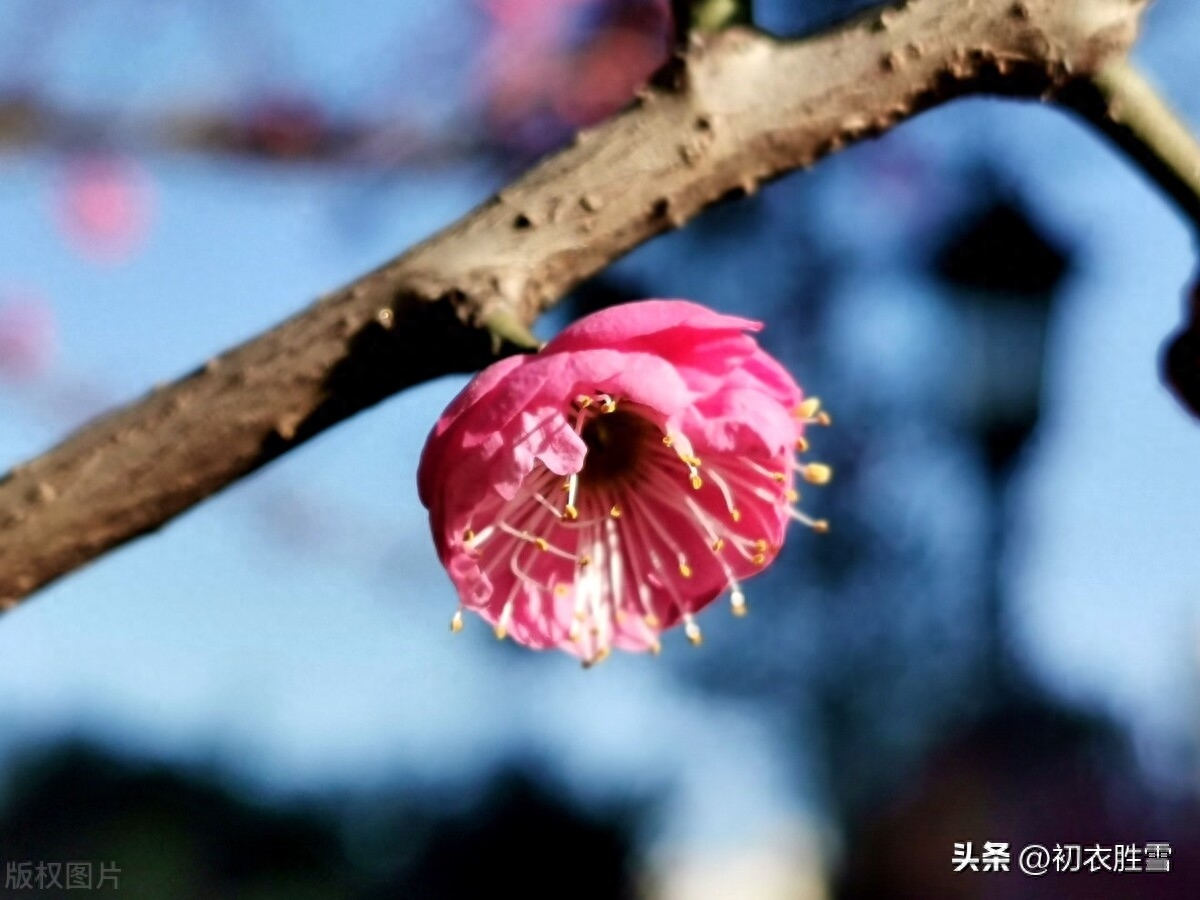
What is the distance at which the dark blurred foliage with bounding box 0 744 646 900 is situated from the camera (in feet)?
13.6

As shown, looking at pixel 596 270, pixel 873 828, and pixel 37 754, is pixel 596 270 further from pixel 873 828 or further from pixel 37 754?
pixel 37 754

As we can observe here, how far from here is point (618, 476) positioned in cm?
68

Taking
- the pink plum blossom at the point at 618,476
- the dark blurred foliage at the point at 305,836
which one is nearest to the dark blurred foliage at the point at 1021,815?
the dark blurred foliage at the point at 305,836

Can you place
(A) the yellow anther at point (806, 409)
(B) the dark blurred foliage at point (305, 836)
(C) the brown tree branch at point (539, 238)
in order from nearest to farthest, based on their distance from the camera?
(C) the brown tree branch at point (539, 238), (A) the yellow anther at point (806, 409), (B) the dark blurred foliage at point (305, 836)

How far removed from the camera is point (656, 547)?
2.22 feet

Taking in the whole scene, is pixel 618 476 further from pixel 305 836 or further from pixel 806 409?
pixel 305 836

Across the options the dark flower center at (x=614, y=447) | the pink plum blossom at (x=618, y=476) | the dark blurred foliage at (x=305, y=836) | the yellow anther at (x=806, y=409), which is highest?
the dark blurred foliage at (x=305, y=836)

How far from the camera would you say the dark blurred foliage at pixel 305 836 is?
13.6 ft

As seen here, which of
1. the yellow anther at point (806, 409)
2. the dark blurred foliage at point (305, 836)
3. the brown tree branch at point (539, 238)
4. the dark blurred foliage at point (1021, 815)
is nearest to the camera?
the brown tree branch at point (539, 238)

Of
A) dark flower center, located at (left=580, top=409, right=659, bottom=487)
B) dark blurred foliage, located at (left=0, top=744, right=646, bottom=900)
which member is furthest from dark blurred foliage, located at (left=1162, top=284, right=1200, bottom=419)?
dark blurred foliage, located at (left=0, top=744, right=646, bottom=900)

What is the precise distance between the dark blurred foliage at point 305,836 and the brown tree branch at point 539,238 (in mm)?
3886

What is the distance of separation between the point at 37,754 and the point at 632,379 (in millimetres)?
5045

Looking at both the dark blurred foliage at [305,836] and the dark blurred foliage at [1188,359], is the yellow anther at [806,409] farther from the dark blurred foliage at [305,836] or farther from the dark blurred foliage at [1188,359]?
the dark blurred foliage at [305,836]

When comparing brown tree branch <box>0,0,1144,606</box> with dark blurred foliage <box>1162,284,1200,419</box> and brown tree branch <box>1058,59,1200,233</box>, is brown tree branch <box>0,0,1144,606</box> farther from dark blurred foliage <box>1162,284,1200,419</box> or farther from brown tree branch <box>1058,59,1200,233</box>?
dark blurred foliage <box>1162,284,1200,419</box>
